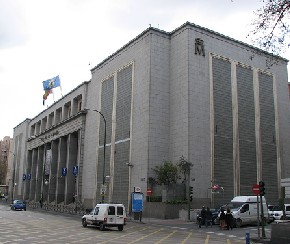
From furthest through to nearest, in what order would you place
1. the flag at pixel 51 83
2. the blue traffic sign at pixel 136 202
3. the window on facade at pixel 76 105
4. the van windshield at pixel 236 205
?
the flag at pixel 51 83
the window on facade at pixel 76 105
the blue traffic sign at pixel 136 202
the van windshield at pixel 236 205

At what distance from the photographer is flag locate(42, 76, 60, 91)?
80431 millimetres

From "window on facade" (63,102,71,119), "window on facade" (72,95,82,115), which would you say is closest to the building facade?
"window on facade" (72,95,82,115)

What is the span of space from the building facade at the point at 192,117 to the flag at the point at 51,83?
20.3 meters

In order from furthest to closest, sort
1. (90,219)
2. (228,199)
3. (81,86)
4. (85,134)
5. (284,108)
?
(81,86) → (85,134) → (284,108) → (228,199) → (90,219)

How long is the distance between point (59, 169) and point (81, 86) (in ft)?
57.4

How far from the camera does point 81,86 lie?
71.1 m

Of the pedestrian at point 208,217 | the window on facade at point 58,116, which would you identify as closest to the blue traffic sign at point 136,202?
the pedestrian at point 208,217

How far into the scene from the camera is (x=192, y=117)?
47.0 metres

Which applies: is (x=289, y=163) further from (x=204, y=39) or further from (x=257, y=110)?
(x=204, y=39)

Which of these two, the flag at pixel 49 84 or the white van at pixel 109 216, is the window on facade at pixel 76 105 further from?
the white van at pixel 109 216

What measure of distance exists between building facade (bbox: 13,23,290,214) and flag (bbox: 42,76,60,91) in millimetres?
20302

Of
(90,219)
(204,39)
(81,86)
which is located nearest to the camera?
(90,219)

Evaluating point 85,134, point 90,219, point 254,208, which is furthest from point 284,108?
point 90,219

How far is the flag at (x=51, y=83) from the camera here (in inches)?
3167
